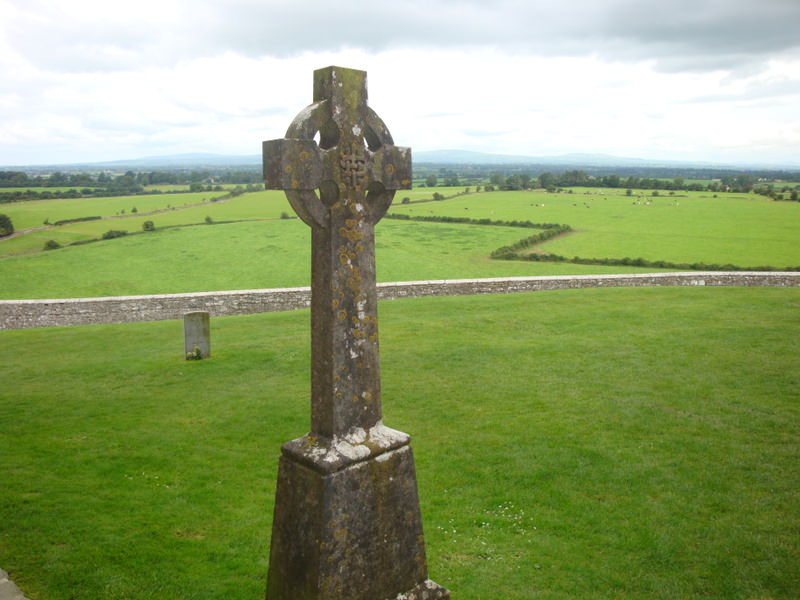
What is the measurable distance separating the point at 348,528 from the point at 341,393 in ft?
2.92

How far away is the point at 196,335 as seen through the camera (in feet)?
44.0

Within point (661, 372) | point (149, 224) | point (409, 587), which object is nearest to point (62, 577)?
point (409, 587)

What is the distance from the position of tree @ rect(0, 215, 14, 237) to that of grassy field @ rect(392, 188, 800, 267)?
31.0 m

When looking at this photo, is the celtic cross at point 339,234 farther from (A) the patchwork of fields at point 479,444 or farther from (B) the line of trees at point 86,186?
(B) the line of trees at point 86,186

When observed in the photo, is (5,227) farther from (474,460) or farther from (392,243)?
(474,460)

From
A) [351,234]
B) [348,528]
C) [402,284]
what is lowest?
[402,284]

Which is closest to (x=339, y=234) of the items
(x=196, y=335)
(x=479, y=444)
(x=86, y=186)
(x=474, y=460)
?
(x=474, y=460)

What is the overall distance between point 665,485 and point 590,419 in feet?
7.42

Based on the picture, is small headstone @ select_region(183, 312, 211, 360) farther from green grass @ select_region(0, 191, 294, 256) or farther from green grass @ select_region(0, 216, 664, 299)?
green grass @ select_region(0, 191, 294, 256)

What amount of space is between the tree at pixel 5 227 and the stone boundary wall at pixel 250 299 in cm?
2501

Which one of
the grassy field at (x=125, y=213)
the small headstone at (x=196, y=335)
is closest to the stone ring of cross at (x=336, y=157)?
the small headstone at (x=196, y=335)

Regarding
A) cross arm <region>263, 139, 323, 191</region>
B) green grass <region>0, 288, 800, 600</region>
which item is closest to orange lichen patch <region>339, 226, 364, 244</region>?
cross arm <region>263, 139, 323, 191</region>

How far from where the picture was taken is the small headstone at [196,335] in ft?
43.8

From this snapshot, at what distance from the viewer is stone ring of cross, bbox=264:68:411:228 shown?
374cm
